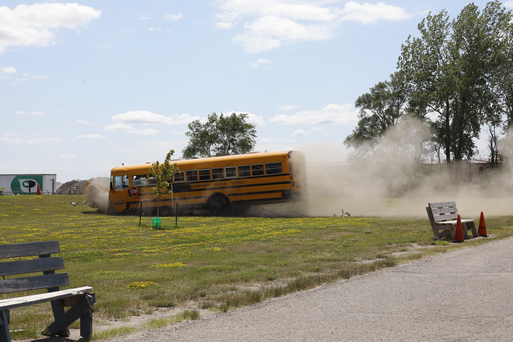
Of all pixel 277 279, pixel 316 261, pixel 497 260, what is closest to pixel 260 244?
pixel 316 261

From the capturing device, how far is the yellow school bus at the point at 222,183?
25688 millimetres

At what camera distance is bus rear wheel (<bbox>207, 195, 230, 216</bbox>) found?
2733 centimetres

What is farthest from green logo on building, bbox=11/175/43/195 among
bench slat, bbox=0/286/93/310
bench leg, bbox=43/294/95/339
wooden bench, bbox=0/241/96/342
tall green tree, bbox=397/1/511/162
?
bench slat, bbox=0/286/93/310

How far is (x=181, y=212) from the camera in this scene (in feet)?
95.2

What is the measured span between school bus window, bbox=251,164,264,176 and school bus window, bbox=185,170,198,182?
3.86 metres

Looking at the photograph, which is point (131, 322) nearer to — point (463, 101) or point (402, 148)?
point (402, 148)

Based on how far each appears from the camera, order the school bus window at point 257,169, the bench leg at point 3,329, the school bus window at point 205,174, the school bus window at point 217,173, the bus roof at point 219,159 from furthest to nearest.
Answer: the school bus window at point 205,174
the school bus window at point 217,173
the school bus window at point 257,169
the bus roof at point 219,159
the bench leg at point 3,329

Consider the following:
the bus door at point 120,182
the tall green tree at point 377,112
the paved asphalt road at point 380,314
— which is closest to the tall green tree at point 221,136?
the tall green tree at point 377,112

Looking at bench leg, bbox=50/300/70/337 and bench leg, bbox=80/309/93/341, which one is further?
bench leg, bbox=50/300/70/337

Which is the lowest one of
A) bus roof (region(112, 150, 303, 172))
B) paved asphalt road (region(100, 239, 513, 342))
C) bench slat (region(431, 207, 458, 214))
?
paved asphalt road (region(100, 239, 513, 342))

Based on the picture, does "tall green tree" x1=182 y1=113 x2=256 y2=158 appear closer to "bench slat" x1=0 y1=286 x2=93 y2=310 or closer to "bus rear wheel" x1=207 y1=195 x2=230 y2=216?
"bus rear wheel" x1=207 y1=195 x2=230 y2=216

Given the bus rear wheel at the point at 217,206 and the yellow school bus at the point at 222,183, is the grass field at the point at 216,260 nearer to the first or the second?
the yellow school bus at the point at 222,183

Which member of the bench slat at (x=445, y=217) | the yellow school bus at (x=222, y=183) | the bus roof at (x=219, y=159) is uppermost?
the bus roof at (x=219, y=159)

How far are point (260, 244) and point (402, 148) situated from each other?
36242 mm
